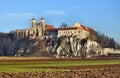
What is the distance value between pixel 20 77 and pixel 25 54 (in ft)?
529

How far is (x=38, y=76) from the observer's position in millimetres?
39875

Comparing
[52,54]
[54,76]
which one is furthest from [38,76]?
[52,54]

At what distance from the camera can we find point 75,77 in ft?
130

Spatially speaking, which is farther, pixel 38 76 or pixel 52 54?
pixel 52 54

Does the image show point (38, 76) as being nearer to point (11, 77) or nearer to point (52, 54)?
point (11, 77)

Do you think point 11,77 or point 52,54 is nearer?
point 11,77

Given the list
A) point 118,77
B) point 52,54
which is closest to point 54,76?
point 118,77

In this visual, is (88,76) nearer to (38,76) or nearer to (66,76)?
(66,76)

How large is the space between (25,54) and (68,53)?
24.8m

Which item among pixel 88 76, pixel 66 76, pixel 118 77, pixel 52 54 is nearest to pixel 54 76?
pixel 66 76

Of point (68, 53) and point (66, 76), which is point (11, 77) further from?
point (68, 53)

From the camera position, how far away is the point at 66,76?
40.6 meters

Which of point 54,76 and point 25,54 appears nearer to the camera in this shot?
point 54,76

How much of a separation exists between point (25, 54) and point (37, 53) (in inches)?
298
